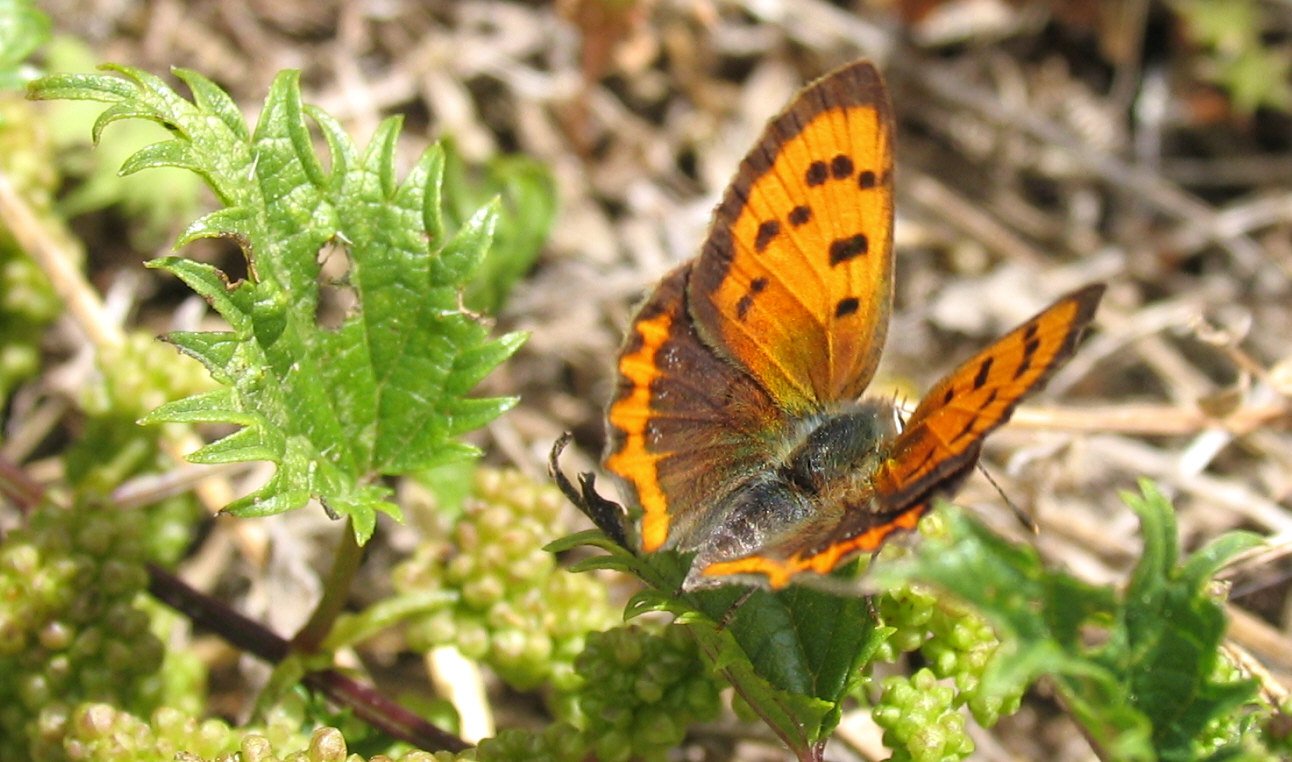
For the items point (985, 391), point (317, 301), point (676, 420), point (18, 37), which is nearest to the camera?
point (985, 391)

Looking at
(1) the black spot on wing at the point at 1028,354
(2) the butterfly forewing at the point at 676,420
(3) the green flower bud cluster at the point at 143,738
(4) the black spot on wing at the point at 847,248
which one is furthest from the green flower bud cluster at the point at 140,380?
(1) the black spot on wing at the point at 1028,354

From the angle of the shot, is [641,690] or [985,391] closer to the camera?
[985,391]

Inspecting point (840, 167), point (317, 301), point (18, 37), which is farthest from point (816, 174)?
point (18, 37)

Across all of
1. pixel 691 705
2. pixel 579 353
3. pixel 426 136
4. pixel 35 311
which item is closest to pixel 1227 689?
pixel 691 705

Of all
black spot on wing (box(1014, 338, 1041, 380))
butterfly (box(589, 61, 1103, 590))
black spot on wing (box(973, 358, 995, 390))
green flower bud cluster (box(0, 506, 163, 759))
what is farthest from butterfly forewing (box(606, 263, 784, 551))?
green flower bud cluster (box(0, 506, 163, 759))

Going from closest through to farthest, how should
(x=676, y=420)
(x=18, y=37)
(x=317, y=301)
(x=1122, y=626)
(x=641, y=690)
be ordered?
1. (x=1122, y=626)
2. (x=641, y=690)
3. (x=676, y=420)
4. (x=317, y=301)
5. (x=18, y=37)

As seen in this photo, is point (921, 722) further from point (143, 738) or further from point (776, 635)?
point (143, 738)

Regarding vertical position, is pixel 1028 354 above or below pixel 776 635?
above
